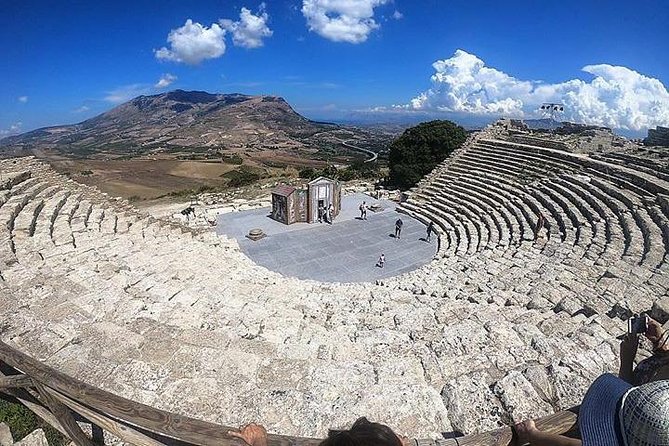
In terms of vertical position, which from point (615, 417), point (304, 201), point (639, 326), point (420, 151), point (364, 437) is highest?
point (420, 151)

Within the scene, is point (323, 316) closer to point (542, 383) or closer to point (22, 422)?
point (542, 383)

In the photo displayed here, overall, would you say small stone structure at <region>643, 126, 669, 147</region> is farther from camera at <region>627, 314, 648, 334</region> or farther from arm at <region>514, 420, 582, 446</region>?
arm at <region>514, 420, 582, 446</region>

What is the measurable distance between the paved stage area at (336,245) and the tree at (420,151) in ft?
20.3

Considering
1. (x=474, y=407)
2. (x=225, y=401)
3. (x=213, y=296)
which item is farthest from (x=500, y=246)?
(x=225, y=401)

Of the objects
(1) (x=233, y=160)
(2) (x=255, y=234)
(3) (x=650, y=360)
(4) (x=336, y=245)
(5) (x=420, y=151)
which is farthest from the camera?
(1) (x=233, y=160)

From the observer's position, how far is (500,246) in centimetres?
1439

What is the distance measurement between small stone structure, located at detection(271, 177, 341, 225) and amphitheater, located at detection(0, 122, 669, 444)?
4713mm

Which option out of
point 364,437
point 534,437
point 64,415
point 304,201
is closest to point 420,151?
point 304,201

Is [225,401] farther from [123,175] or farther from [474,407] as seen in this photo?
[123,175]

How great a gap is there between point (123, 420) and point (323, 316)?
18.3 feet

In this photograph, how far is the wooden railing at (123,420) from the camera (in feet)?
7.16

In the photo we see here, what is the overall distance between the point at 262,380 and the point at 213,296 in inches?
165

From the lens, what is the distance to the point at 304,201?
65.2 feet

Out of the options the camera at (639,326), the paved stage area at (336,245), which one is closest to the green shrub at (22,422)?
the camera at (639,326)
